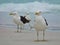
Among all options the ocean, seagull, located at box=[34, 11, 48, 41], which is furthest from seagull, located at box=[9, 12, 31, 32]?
seagull, located at box=[34, 11, 48, 41]

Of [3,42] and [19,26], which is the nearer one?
[3,42]

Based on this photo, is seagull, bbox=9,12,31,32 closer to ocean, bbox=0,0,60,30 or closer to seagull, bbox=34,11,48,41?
ocean, bbox=0,0,60,30

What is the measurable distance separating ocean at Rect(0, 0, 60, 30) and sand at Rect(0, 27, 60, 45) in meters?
0.09

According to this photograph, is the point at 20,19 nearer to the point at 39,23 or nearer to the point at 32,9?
the point at 32,9

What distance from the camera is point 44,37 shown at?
11.8 feet

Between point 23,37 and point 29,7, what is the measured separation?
1.28 feet

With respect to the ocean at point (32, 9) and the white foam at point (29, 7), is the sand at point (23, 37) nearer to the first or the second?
the ocean at point (32, 9)

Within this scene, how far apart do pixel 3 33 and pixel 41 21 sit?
21.1 inches

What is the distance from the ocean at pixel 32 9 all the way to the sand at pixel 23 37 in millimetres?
87

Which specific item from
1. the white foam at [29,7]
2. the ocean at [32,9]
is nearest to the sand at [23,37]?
the ocean at [32,9]

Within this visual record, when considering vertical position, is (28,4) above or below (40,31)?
above

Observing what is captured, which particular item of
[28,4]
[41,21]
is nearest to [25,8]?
[28,4]

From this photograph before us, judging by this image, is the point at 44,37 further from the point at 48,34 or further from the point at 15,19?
the point at 15,19

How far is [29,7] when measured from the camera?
370 cm
